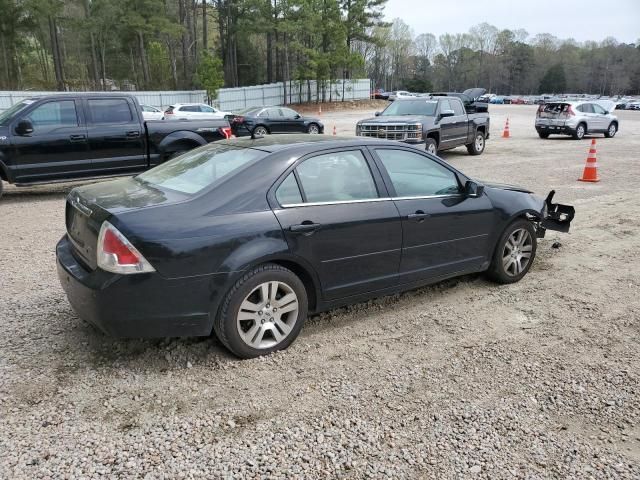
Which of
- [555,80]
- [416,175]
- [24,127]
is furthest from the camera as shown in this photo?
[555,80]

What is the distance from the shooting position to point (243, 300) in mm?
3494

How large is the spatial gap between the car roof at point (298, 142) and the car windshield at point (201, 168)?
10cm

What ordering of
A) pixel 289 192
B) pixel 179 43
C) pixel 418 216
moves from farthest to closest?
1. pixel 179 43
2. pixel 418 216
3. pixel 289 192

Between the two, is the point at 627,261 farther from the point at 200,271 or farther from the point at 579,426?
the point at 200,271

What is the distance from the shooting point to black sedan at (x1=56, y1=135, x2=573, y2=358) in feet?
10.6

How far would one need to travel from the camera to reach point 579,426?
3.02 metres

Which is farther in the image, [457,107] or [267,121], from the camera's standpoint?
[267,121]

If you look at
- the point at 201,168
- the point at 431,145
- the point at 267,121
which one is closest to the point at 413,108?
the point at 431,145

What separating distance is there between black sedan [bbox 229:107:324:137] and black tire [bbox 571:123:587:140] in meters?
10.8

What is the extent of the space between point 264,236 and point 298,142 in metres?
1.00

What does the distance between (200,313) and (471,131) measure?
1376 centimetres

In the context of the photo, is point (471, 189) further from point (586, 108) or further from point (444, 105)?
point (586, 108)

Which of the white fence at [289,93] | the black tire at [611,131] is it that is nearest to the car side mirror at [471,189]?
the black tire at [611,131]

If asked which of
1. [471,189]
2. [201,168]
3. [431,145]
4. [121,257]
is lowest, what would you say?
[431,145]
